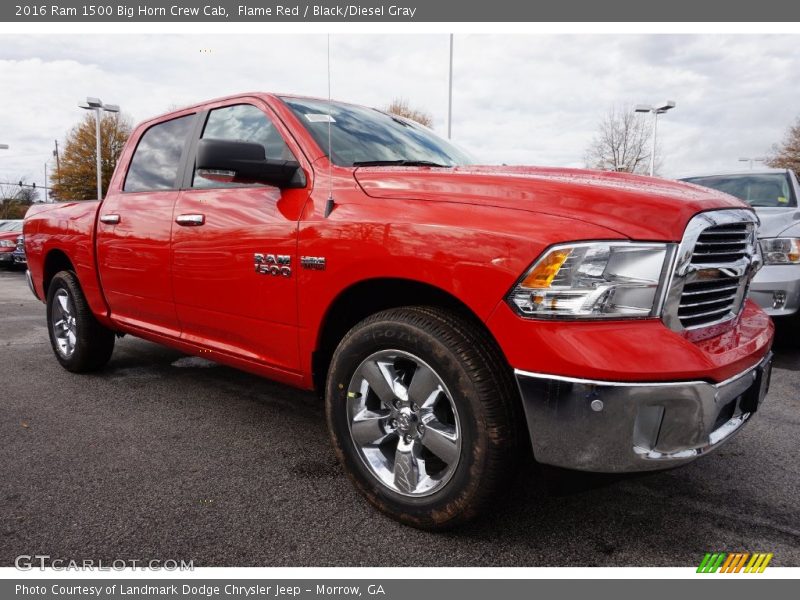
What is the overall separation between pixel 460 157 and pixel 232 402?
2.13 metres

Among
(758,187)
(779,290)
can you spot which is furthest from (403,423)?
(758,187)

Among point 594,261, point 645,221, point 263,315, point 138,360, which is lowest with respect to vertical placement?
point 138,360

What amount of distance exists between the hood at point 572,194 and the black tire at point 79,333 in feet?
9.57

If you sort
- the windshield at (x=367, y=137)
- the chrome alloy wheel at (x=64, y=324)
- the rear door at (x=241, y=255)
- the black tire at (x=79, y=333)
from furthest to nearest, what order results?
the chrome alloy wheel at (x=64, y=324)
the black tire at (x=79, y=333)
the windshield at (x=367, y=137)
the rear door at (x=241, y=255)

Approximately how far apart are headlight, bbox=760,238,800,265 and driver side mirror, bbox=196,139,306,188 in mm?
4045

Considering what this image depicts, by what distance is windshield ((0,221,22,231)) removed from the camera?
1742 cm

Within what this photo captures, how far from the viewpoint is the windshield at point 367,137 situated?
2.76m

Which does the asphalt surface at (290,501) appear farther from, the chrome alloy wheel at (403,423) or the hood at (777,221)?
the hood at (777,221)

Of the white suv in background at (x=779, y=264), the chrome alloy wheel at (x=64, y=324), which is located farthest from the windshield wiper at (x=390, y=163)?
the white suv in background at (x=779, y=264)

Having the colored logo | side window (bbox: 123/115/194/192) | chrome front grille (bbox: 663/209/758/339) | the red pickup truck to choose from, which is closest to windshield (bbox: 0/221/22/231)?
side window (bbox: 123/115/194/192)

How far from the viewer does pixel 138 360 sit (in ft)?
16.3

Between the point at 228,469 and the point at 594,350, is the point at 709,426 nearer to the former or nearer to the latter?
the point at 594,350

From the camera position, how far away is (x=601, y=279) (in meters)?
1.81

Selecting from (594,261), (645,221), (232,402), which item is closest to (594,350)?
(594,261)
